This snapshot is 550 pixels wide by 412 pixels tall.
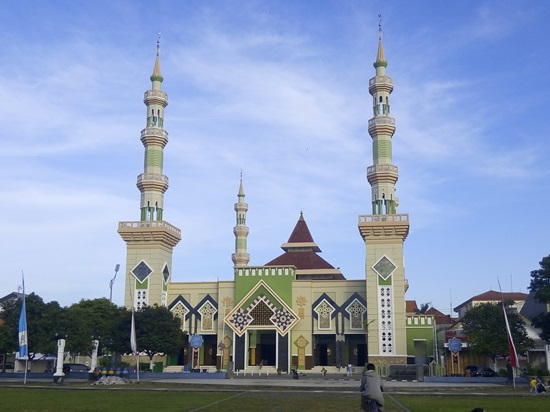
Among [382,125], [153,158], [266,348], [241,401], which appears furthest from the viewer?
[266,348]

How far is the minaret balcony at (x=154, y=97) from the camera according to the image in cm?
5809

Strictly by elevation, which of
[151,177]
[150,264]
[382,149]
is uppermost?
[382,149]

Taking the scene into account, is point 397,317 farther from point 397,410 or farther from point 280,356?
point 397,410

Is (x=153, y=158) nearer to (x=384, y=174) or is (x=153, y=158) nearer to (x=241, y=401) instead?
(x=384, y=174)

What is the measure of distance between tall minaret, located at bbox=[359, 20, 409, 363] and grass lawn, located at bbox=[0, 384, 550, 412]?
23.4 meters

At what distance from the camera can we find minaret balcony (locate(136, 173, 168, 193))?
56.3 meters

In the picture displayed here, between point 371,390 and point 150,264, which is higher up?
point 150,264

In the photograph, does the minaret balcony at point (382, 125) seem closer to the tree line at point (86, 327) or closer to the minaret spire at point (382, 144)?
the minaret spire at point (382, 144)

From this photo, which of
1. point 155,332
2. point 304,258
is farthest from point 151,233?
point 304,258

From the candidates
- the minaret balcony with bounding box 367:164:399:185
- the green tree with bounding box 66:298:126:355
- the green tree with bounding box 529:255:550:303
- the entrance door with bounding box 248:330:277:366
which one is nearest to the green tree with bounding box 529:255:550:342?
the green tree with bounding box 529:255:550:303

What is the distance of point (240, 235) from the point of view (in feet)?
231

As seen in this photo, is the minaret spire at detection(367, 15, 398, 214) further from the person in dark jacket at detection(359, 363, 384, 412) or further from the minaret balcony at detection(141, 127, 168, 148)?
the person in dark jacket at detection(359, 363, 384, 412)

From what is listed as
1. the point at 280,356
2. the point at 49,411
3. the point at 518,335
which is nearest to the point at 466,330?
the point at 518,335

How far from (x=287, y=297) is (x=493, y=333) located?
1772 cm
